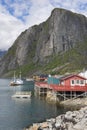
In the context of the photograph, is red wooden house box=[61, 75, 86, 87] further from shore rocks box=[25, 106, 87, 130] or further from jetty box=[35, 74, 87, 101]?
shore rocks box=[25, 106, 87, 130]

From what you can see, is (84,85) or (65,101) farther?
(84,85)

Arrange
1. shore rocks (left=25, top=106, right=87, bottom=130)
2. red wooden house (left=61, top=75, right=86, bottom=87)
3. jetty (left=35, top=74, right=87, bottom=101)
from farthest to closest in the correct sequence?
red wooden house (left=61, top=75, right=86, bottom=87)
jetty (left=35, top=74, right=87, bottom=101)
shore rocks (left=25, top=106, right=87, bottom=130)

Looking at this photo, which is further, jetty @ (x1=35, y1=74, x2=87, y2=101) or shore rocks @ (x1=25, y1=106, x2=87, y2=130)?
jetty @ (x1=35, y1=74, x2=87, y2=101)

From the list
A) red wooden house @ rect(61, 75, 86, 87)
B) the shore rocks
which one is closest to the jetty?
red wooden house @ rect(61, 75, 86, 87)

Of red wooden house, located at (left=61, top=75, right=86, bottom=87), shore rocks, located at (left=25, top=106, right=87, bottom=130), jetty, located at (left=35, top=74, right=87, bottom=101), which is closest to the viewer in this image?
shore rocks, located at (left=25, top=106, right=87, bottom=130)

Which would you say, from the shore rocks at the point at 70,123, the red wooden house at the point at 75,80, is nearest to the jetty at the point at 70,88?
the red wooden house at the point at 75,80

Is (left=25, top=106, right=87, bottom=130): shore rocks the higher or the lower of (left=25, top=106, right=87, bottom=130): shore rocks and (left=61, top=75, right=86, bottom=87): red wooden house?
the lower

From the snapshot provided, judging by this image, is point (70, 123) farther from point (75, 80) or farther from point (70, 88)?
point (75, 80)

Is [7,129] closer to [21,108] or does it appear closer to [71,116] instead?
[71,116]

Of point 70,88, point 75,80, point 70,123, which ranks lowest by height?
point 70,123

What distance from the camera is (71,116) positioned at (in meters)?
49.0

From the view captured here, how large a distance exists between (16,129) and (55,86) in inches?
1660

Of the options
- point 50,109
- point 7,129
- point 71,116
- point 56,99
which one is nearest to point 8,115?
point 50,109

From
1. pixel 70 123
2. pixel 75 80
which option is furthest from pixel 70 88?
pixel 70 123
